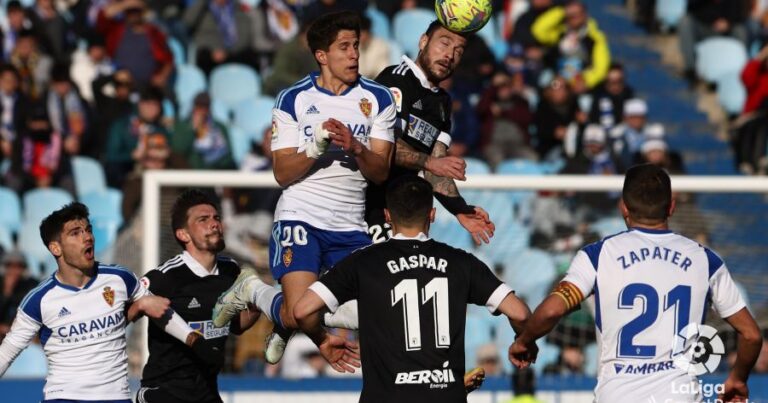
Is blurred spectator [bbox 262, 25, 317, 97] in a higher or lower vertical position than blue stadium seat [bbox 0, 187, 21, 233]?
higher

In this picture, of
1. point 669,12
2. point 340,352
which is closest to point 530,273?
point 340,352

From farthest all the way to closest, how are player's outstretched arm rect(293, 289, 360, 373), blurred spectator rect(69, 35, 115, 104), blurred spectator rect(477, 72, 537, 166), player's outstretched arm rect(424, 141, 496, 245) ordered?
blurred spectator rect(69, 35, 115, 104) → blurred spectator rect(477, 72, 537, 166) → player's outstretched arm rect(424, 141, 496, 245) → player's outstretched arm rect(293, 289, 360, 373)

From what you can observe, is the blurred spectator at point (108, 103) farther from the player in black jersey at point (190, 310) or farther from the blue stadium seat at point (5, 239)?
the player in black jersey at point (190, 310)

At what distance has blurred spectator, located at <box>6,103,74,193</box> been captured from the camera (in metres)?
15.8

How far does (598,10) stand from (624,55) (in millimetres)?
918

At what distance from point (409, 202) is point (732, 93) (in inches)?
474

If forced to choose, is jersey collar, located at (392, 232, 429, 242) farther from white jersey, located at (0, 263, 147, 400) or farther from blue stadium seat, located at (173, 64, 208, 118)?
blue stadium seat, located at (173, 64, 208, 118)

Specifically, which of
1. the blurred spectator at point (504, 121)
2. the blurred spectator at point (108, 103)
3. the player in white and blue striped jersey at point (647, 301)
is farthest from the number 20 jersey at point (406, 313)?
the blurred spectator at point (108, 103)

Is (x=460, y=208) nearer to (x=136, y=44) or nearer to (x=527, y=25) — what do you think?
(x=136, y=44)

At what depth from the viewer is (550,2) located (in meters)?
18.5

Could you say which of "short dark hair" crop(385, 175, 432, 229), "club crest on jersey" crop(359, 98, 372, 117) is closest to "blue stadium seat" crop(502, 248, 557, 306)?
"club crest on jersey" crop(359, 98, 372, 117)

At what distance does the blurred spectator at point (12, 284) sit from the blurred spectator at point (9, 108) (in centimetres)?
279

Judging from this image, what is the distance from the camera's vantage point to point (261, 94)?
17.5 m

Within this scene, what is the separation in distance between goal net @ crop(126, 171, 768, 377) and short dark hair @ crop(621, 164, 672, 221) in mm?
4891
